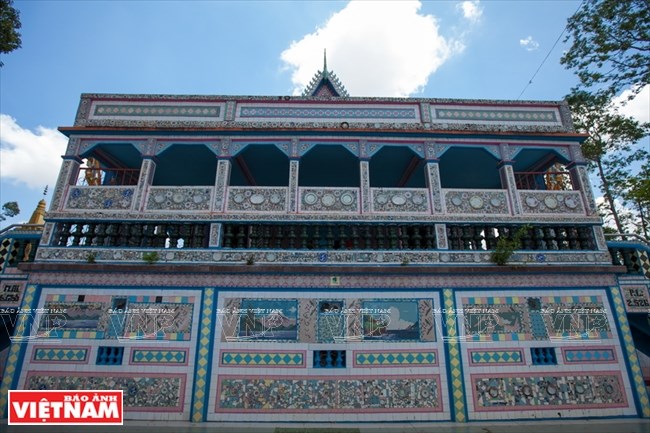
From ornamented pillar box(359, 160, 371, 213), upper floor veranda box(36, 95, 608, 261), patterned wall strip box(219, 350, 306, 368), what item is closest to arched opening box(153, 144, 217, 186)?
upper floor veranda box(36, 95, 608, 261)

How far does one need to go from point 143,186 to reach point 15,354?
16.7 ft

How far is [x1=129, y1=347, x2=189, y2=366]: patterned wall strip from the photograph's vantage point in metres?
8.59

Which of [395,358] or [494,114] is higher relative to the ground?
[494,114]

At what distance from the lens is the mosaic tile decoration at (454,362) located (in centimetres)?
831

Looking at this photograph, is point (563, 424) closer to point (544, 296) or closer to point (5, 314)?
point (544, 296)

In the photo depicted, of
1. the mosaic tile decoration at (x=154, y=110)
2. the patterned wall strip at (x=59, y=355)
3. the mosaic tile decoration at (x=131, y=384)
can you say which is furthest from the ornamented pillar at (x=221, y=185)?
the patterned wall strip at (x=59, y=355)

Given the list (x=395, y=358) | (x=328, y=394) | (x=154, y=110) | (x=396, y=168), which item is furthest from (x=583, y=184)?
(x=154, y=110)

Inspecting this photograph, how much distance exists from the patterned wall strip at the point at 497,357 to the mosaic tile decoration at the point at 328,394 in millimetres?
1102

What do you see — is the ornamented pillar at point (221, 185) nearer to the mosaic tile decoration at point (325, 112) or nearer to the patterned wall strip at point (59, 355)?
the mosaic tile decoration at point (325, 112)

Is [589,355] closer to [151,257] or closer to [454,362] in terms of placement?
[454,362]

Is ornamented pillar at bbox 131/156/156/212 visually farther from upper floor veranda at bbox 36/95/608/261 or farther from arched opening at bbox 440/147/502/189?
arched opening at bbox 440/147/502/189

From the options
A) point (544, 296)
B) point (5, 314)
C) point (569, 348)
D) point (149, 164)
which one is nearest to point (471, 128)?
point (544, 296)

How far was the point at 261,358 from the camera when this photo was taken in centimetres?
864

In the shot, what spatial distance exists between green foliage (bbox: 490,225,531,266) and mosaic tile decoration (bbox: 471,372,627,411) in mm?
2850
